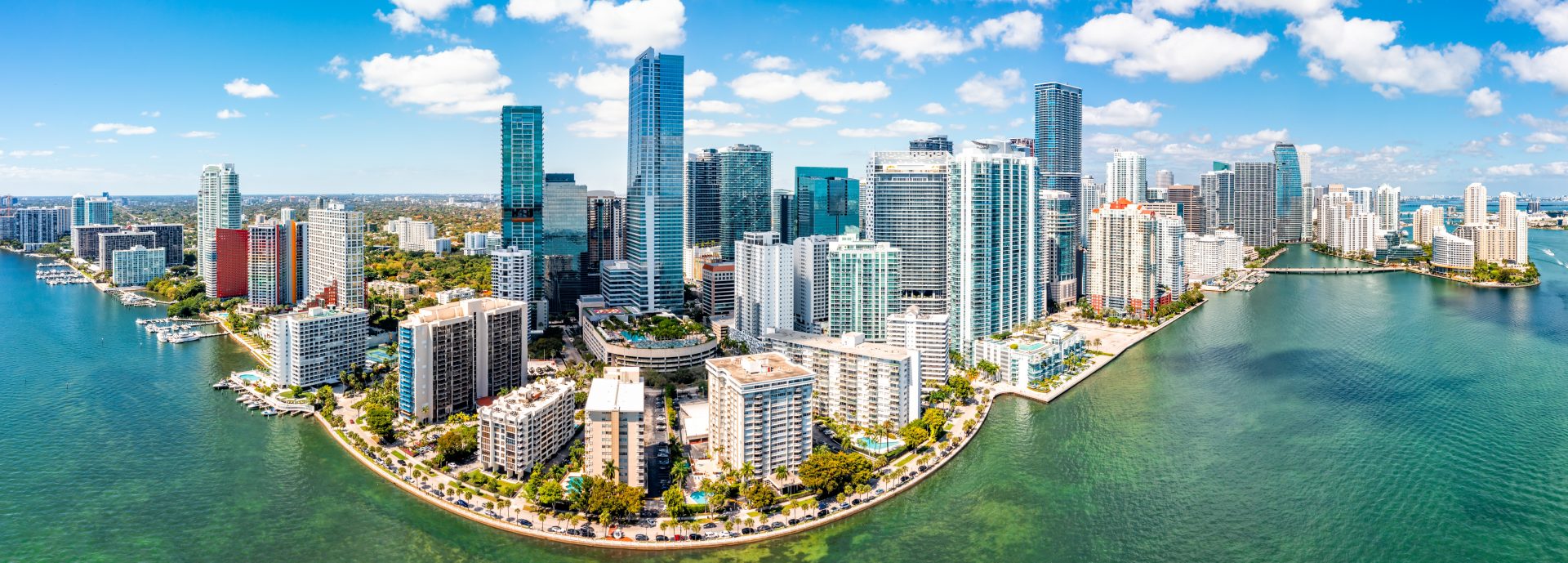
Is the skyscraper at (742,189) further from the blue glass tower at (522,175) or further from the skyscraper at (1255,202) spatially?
the skyscraper at (1255,202)

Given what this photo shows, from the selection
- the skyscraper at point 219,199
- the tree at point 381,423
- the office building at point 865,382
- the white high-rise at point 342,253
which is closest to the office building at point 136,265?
the skyscraper at point 219,199

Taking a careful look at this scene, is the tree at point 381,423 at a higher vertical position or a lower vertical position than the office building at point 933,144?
lower

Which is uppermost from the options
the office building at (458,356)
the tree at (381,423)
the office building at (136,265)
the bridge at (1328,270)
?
the office building at (136,265)

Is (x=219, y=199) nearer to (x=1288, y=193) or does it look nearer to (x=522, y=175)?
(x=522, y=175)

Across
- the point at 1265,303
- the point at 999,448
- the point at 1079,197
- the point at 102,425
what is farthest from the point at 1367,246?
the point at 102,425

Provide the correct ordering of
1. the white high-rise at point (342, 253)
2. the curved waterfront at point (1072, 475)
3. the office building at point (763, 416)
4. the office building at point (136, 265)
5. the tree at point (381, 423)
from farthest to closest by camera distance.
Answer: the office building at point (136, 265), the white high-rise at point (342, 253), the tree at point (381, 423), the office building at point (763, 416), the curved waterfront at point (1072, 475)

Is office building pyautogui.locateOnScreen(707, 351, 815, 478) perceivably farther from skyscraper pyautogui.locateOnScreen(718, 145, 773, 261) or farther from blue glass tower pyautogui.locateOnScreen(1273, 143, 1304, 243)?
blue glass tower pyautogui.locateOnScreen(1273, 143, 1304, 243)

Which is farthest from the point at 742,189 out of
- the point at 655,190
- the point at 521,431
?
the point at 521,431

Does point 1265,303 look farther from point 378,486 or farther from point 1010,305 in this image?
point 378,486

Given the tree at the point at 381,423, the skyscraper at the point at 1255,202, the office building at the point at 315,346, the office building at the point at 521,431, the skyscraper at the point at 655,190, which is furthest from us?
the skyscraper at the point at 1255,202
